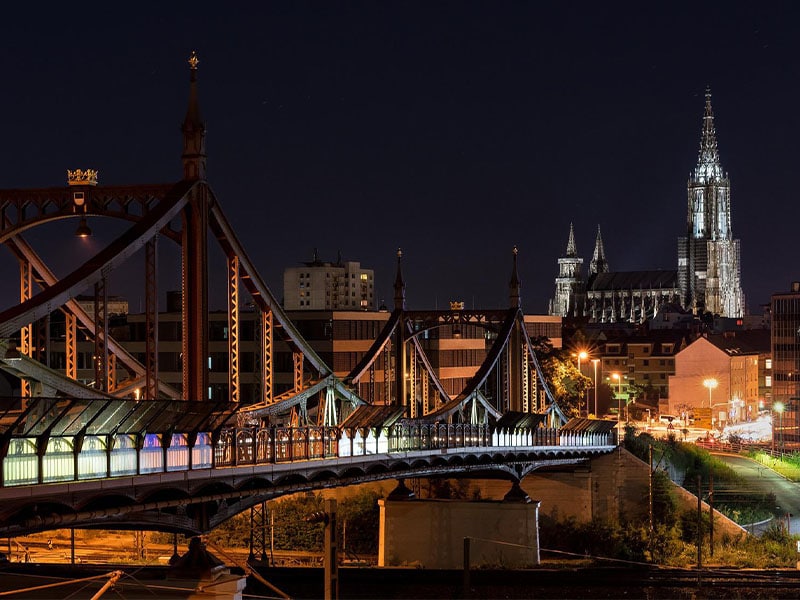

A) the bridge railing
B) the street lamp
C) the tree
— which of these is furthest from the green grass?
the bridge railing

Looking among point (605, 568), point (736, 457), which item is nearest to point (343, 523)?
point (605, 568)

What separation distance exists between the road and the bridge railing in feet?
94.5

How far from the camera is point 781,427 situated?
131625mm

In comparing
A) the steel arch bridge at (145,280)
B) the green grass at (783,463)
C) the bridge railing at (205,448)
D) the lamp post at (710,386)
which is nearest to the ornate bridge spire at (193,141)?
the steel arch bridge at (145,280)

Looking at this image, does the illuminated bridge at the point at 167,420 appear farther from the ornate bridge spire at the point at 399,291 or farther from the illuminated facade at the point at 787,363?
the illuminated facade at the point at 787,363

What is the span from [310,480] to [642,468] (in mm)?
36300

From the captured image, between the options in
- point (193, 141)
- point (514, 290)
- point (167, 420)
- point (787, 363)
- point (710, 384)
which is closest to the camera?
point (167, 420)

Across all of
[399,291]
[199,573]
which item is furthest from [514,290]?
[199,573]

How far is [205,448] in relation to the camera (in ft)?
143

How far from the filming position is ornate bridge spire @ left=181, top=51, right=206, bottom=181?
160 feet

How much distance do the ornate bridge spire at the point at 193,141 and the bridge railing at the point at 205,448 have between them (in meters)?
8.13

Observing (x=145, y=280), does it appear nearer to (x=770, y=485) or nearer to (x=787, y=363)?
(x=770, y=485)

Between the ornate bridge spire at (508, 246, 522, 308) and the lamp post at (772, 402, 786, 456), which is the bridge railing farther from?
the lamp post at (772, 402, 786, 456)

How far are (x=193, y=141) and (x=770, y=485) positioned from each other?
62.1 meters
